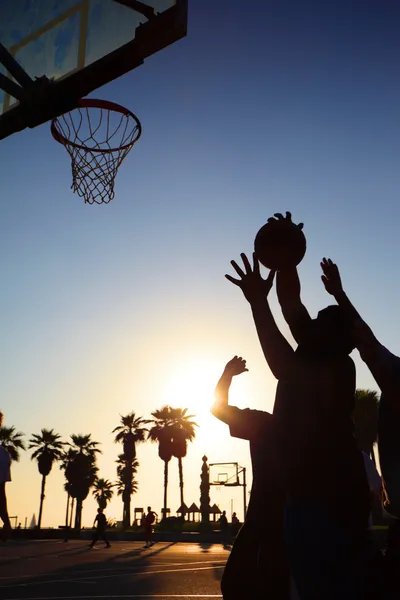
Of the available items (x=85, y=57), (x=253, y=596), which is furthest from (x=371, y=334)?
(x=85, y=57)

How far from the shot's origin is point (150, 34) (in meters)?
5.68

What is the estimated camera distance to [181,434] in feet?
181

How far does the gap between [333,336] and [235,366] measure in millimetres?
1071

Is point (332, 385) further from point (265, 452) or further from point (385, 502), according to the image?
point (265, 452)

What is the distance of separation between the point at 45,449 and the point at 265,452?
2192 inches

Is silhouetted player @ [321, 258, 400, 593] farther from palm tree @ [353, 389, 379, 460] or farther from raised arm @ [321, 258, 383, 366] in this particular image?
palm tree @ [353, 389, 379, 460]

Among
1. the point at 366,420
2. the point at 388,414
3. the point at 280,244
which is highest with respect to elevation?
the point at 366,420

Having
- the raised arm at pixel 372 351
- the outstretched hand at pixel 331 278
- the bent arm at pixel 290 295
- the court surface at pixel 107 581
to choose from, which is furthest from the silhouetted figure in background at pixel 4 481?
the raised arm at pixel 372 351

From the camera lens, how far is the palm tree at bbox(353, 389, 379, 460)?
37094mm

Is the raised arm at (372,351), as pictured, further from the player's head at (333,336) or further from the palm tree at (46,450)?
the palm tree at (46,450)

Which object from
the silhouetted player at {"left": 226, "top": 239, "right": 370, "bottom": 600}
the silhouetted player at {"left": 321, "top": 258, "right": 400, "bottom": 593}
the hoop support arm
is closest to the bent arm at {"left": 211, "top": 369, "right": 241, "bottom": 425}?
the silhouetted player at {"left": 226, "top": 239, "right": 370, "bottom": 600}

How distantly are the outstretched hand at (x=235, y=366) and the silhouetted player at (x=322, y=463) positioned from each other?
33.8 inches

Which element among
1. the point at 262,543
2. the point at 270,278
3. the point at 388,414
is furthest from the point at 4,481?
the point at 388,414

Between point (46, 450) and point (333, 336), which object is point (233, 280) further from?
point (46, 450)
